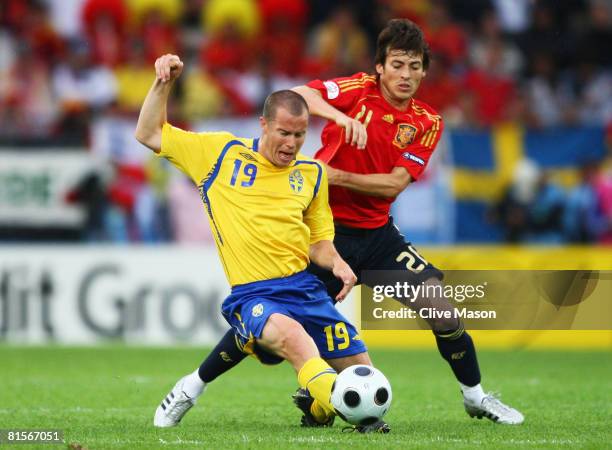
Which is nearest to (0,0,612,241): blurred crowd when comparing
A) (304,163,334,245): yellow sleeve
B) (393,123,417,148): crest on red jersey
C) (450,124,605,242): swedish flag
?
(450,124,605,242): swedish flag

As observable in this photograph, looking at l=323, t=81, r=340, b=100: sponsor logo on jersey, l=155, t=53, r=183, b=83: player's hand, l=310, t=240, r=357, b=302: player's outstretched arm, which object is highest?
l=155, t=53, r=183, b=83: player's hand

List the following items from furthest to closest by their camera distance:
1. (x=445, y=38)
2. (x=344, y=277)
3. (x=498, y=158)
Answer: (x=445, y=38)
(x=498, y=158)
(x=344, y=277)

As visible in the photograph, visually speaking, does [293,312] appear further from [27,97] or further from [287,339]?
[27,97]

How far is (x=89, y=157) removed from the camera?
15703mm

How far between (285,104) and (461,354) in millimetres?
2189

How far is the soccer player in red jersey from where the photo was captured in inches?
323

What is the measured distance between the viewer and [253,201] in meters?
7.48

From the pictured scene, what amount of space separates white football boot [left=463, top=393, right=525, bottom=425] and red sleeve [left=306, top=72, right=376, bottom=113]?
2.16m

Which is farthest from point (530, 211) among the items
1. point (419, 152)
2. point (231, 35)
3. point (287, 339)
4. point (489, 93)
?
point (287, 339)

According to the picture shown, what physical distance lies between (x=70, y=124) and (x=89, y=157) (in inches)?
28.3

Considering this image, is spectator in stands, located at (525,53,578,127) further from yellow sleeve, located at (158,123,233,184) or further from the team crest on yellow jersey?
yellow sleeve, located at (158,123,233,184)

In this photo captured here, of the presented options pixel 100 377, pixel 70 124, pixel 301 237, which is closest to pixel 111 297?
pixel 70 124

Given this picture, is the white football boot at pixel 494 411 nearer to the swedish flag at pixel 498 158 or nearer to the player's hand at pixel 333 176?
the player's hand at pixel 333 176

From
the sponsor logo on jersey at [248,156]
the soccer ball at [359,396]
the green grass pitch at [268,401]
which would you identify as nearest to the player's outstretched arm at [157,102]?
the sponsor logo on jersey at [248,156]
